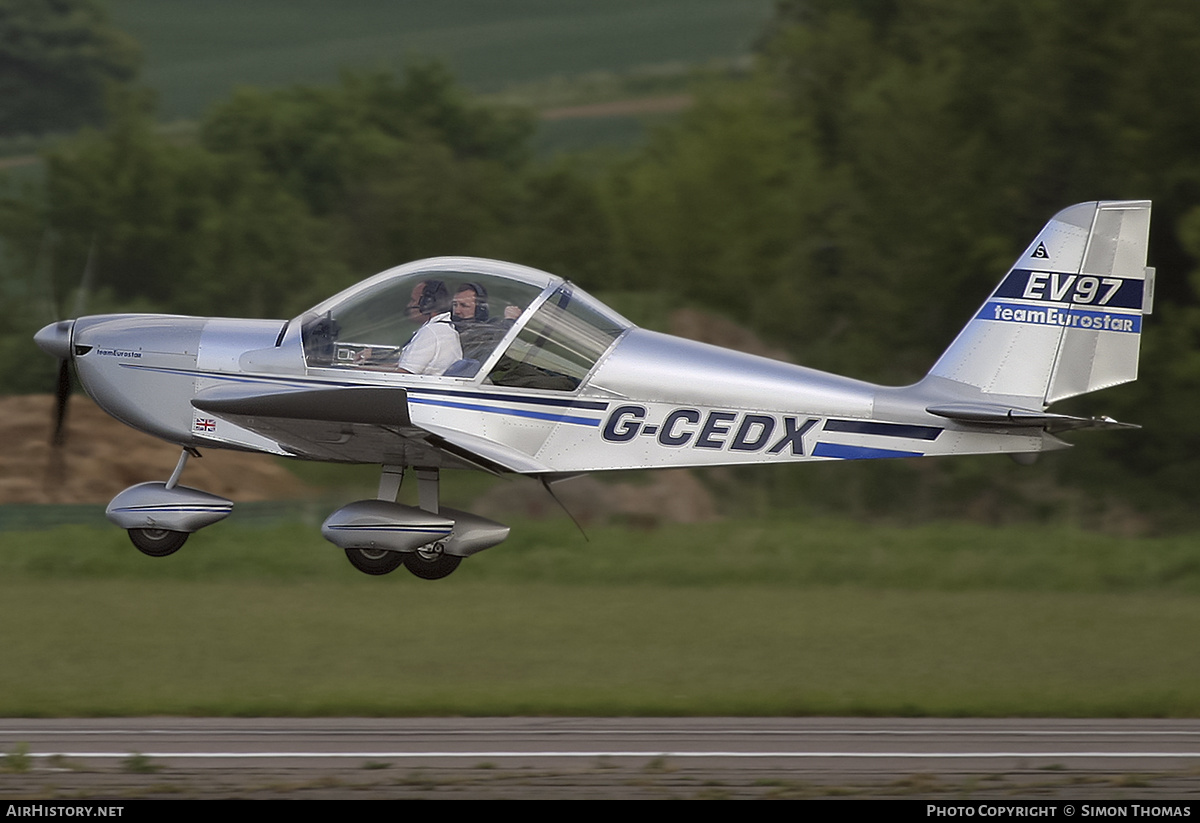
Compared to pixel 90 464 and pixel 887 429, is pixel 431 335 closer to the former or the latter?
pixel 887 429

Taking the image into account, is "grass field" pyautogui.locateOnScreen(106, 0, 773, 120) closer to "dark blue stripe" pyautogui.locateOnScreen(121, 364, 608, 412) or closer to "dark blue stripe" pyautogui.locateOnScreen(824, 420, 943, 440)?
"dark blue stripe" pyautogui.locateOnScreen(121, 364, 608, 412)

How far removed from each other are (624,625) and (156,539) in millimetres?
10180

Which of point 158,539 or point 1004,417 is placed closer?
point 1004,417

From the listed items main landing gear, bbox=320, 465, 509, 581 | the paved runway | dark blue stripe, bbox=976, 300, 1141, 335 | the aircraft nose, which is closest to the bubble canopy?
main landing gear, bbox=320, 465, 509, 581

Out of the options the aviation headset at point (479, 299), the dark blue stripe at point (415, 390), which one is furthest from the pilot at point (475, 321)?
the dark blue stripe at point (415, 390)

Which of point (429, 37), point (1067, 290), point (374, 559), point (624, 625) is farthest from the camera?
point (429, 37)

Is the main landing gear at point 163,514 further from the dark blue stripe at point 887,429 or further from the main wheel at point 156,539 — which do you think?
the dark blue stripe at point 887,429

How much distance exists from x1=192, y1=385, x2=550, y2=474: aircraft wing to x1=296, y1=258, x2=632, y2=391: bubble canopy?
341 mm

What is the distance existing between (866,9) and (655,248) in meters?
12.6

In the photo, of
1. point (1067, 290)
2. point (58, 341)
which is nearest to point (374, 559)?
point (58, 341)

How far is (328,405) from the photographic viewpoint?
8828 millimetres

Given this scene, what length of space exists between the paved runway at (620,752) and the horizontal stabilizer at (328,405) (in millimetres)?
3319

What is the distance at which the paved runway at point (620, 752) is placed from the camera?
11359mm

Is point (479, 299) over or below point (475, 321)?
over
